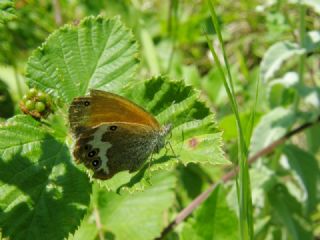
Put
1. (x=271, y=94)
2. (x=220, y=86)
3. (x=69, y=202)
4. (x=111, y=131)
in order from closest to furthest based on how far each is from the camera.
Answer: (x=69, y=202)
(x=111, y=131)
(x=271, y=94)
(x=220, y=86)

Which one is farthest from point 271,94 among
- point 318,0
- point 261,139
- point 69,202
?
point 69,202

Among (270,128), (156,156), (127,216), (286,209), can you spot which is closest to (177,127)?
(156,156)

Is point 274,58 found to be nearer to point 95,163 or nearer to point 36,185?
point 95,163

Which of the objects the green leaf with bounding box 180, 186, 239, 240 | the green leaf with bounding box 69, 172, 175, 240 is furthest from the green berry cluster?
the green leaf with bounding box 180, 186, 239, 240

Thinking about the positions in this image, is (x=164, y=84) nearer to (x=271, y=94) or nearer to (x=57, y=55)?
(x=57, y=55)

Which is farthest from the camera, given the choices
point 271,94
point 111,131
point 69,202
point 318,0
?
point 271,94

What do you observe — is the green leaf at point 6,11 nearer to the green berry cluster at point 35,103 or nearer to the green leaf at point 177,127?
the green berry cluster at point 35,103
